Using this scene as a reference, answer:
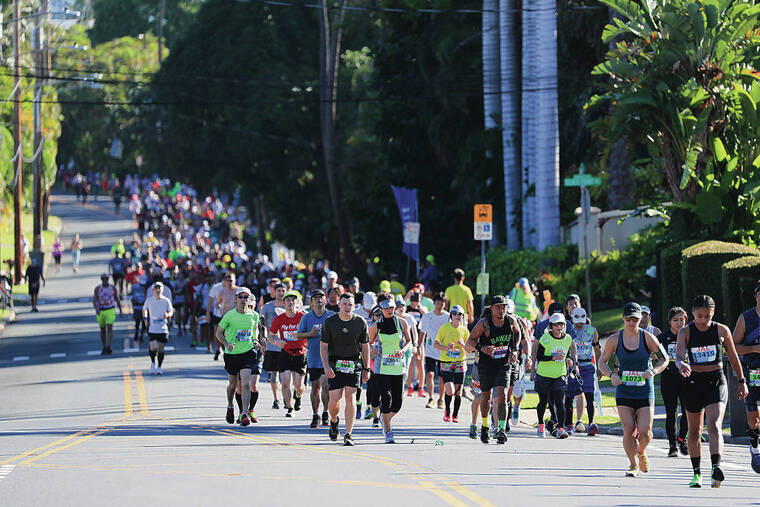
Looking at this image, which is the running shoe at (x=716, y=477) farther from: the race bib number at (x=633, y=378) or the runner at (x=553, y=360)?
the runner at (x=553, y=360)

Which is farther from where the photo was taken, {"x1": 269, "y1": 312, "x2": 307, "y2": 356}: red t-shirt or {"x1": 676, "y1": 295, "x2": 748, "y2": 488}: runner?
{"x1": 269, "y1": 312, "x2": 307, "y2": 356}: red t-shirt

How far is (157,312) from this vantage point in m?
25.3

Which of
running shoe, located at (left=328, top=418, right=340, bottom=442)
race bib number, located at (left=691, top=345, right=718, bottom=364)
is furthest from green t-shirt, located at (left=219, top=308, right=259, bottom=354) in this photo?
race bib number, located at (left=691, top=345, right=718, bottom=364)

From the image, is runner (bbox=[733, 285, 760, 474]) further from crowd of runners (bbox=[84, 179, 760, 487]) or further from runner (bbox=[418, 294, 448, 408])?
runner (bbox=[418, 294, 448, 408])

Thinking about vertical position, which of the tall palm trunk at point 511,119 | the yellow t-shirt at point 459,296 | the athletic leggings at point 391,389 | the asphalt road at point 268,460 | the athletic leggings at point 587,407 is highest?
the tall palm trunk at point 511,119

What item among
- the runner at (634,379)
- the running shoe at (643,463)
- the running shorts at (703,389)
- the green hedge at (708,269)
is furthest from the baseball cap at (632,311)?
the green hedge at (708,269)

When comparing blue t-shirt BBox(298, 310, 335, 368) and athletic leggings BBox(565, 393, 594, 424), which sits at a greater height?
blue t-shirt BBox(298, 310, 335, 368)

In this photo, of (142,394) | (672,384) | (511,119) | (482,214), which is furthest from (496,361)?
(511,119)

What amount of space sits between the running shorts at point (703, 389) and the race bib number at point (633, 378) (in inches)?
17.3

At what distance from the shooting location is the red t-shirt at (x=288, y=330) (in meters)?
18.5

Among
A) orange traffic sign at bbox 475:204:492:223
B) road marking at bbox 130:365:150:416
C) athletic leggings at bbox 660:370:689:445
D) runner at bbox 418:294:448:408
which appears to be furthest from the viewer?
orange traffic sign at bbox 475:204:492:223

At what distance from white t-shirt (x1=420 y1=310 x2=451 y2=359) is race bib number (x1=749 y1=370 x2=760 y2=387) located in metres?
7.05

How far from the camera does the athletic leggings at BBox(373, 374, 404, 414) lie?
53.7 feet

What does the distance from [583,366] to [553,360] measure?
1.23 meters
